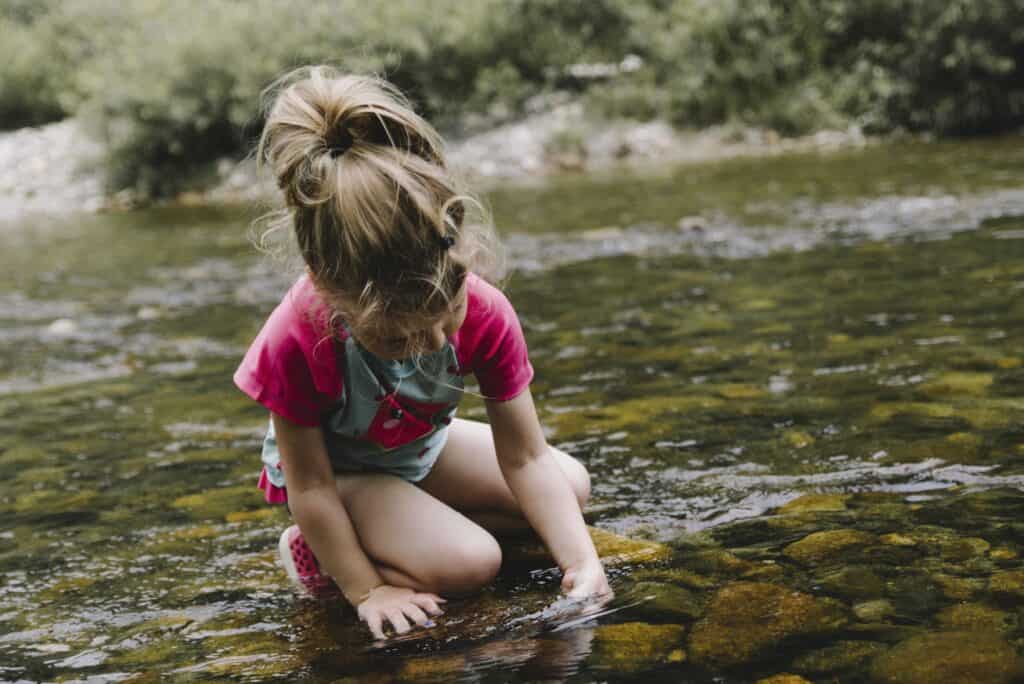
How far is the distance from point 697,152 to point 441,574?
564 inches

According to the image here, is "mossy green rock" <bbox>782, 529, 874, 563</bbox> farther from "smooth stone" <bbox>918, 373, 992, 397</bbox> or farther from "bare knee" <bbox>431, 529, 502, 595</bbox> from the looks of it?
"smooth stone" <bbox>918, 373, 992, 397</bbox>

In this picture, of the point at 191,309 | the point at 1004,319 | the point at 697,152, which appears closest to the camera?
the point at 1004,319

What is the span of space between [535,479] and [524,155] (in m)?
15.2

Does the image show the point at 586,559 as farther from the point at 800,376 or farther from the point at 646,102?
the point at 646,102

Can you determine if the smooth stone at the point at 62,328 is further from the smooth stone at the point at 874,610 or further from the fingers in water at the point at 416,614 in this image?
the smooth stone at the point at 874,610

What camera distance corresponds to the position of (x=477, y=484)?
Answer: 278cm

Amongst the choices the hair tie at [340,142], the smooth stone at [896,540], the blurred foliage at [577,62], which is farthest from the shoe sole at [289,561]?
the blurred foliage at [577,62]

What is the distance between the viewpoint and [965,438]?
3006 mm

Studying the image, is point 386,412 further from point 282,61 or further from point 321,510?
point 282,61

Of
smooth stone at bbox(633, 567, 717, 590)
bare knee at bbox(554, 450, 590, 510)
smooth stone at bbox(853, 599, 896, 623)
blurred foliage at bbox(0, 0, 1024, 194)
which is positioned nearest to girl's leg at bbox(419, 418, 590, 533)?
bare knee at bbox(554, 450, 590, 510)

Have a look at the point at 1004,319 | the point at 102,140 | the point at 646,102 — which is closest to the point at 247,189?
the point at 102,140

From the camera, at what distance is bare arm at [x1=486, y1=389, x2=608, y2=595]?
244 cm

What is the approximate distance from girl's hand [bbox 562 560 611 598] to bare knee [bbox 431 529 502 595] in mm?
193

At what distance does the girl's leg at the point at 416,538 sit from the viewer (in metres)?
2.45
